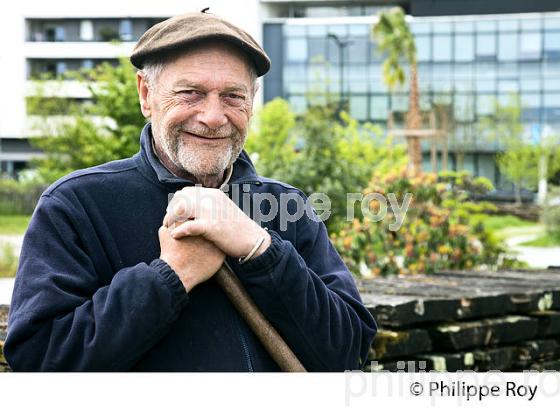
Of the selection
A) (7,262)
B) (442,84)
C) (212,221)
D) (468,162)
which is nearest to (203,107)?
(212,221)

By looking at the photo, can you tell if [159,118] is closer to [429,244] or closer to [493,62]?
[429,244]

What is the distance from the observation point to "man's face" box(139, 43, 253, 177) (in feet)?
7.11

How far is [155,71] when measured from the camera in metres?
2.24

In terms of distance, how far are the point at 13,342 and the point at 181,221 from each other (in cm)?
46

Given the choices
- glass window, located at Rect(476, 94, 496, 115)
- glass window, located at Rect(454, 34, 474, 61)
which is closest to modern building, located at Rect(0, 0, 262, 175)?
glass window, located at Rect(454, 34, 474, 61)

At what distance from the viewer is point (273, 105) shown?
3888cm

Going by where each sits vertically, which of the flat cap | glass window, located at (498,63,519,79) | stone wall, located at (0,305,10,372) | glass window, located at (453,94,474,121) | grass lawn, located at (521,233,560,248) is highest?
glass window, located at (498,63,519,79)

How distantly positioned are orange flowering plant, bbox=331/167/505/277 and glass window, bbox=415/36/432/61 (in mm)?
50632

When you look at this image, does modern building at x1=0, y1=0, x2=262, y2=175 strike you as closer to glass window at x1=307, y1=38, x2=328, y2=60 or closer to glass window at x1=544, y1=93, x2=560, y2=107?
glass window at x1=307, y1=38, x2=328, y2=60

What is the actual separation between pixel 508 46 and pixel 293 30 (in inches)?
558

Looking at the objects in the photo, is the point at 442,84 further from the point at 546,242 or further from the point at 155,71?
the point at 155,71

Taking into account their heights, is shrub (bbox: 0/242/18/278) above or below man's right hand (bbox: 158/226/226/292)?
below

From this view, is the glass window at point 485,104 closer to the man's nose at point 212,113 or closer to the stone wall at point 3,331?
the stone wall at point 3,331

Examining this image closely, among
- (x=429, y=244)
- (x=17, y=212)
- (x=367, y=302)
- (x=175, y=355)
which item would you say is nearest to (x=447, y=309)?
(x=367, y=302)
